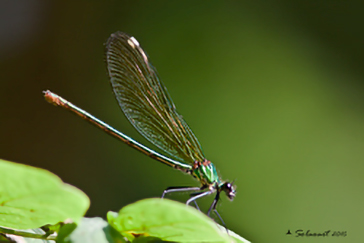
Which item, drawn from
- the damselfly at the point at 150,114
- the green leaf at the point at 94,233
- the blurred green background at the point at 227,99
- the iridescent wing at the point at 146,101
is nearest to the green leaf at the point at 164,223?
the green leaf at the point at 94,233

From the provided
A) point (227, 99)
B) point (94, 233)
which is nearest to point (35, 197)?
point (94, 233)

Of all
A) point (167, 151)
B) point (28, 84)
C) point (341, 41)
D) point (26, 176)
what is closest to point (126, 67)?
point (167, 151)

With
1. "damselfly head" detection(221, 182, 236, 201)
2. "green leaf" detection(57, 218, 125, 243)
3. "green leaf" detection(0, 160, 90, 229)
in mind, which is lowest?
"damselfly head" detection(221, 182, 236, 201)

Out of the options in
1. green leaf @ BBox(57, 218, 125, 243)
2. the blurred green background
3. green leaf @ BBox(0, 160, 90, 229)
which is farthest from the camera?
the blurred green background

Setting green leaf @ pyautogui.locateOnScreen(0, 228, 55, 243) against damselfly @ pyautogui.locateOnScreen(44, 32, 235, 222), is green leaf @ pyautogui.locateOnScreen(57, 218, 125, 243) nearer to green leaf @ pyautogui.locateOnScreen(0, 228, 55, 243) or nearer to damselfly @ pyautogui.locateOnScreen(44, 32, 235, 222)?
green leaf @ pyautogui.locateOnScreen(0, 228, 55, 243)

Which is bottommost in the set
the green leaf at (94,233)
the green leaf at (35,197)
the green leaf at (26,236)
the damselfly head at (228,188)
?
the damselfly head at (228,188)

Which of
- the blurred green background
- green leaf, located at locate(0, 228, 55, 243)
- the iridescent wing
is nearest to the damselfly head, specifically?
the iridescent wing

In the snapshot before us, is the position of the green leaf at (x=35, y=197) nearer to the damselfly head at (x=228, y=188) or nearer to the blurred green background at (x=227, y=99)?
the damselfly head at (x=228, y=188)

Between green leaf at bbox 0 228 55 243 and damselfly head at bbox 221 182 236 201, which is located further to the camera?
damselfly head at bbox 221 182 236 201
